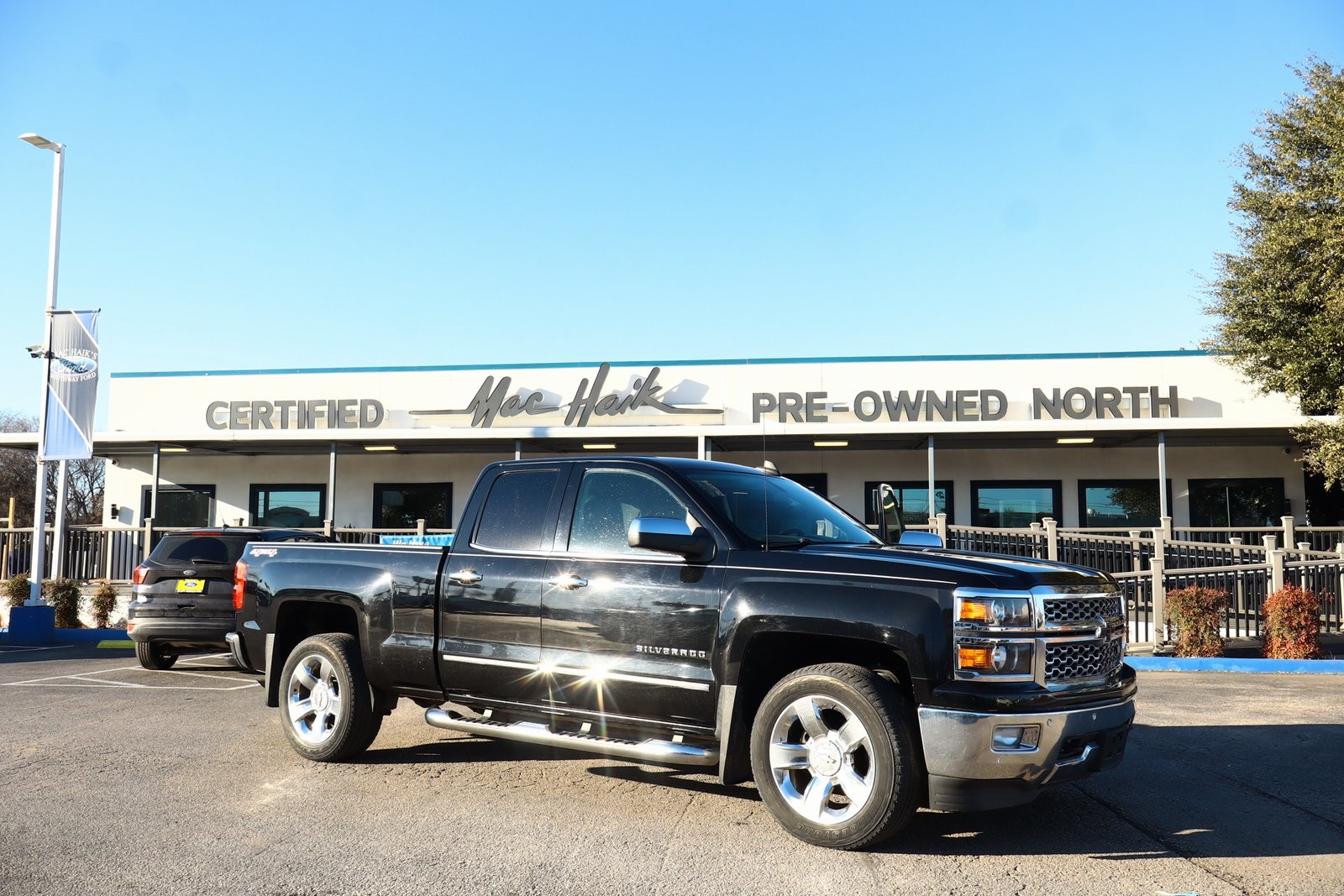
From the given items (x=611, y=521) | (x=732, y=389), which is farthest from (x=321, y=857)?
(x=732, y=389)

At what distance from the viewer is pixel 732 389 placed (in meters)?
22.8

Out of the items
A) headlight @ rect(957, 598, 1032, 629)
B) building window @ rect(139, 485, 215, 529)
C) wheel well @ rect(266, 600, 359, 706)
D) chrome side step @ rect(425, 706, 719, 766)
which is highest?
building window @ rect(139, 485, 215, 529)

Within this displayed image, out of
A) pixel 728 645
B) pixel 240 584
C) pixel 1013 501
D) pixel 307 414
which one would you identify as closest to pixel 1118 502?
pixel 1013 501

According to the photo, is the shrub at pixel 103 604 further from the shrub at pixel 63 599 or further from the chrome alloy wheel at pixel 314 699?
the chrome alloy wheel at pixel 314 699

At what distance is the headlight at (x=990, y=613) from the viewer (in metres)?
4.68

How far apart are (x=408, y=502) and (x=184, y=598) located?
13353mm

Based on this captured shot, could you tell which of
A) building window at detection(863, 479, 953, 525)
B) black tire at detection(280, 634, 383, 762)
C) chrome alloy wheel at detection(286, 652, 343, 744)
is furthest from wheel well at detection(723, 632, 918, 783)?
building window at detection(863, 479, 953, 525)

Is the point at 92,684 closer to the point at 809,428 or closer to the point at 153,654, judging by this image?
the point at 153,654

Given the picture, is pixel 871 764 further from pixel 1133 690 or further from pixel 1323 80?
pixel 1323 80

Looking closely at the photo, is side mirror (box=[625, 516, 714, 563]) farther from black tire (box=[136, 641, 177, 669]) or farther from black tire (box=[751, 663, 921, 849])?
black tire (box=[136, 641, 177, 669])

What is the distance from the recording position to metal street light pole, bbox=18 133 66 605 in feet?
54.5

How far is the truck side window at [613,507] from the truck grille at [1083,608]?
1927 millimetres

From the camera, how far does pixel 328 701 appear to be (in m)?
6.93

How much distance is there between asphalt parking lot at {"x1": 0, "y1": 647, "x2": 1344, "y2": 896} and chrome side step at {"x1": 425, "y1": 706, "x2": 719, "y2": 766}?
324 millimetres
